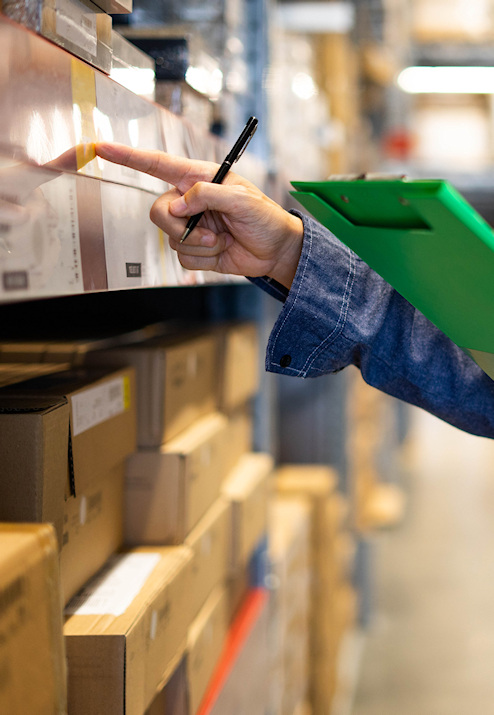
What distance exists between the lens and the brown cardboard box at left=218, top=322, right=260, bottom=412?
66.6 inches

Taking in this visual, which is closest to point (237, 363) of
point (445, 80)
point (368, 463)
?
point (368, 463)

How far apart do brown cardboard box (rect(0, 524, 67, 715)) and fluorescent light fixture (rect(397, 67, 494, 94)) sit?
→ 553cm

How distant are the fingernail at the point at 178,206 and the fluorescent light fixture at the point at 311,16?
8.44 ft

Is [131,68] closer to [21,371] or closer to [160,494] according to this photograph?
[21,371]

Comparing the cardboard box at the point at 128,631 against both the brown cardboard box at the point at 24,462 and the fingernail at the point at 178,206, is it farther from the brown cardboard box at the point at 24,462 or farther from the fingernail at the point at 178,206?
the fingernail at the point at 178,206

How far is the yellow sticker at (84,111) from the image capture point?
762 millimetres

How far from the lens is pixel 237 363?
178cm

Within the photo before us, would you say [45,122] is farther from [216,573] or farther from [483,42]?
[483,42]

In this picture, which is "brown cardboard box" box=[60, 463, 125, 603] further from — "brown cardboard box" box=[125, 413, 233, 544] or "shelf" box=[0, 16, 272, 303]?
"shelf" box=[0, 16, 272, 303]

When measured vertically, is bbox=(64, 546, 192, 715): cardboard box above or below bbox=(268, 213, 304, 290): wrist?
below

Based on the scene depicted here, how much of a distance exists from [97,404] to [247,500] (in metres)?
0.78

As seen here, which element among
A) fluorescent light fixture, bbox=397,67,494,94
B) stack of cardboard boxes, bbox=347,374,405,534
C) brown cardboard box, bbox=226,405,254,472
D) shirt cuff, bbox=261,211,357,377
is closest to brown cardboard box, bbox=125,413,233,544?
shirt cuff, bbox=261,211,357,377

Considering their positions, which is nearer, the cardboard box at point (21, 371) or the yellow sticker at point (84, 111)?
the yellow sticker at point (84, 111)

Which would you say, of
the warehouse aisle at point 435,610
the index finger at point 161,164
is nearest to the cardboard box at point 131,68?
the index finger at point 161,164
